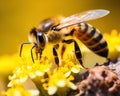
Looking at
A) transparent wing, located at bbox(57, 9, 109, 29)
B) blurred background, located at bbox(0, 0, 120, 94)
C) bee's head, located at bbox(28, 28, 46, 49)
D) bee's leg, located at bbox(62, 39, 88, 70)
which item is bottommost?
blurred background, located at bbox(0, 0, 120, 94)

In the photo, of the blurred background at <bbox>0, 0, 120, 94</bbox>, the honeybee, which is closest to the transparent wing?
the honeybee

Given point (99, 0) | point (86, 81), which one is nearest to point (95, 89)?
point (86, 81)

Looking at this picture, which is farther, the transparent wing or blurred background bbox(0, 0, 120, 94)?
blurred background bbox(0, 0, 120, 94)

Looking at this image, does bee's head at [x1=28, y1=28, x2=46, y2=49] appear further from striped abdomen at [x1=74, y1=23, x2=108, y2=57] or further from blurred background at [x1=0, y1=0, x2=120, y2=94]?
blurred background at [x1=0, y1=0, x2=120, y2=94]

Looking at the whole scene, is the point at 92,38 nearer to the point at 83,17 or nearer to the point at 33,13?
the point at 83,17

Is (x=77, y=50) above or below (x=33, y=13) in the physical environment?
above

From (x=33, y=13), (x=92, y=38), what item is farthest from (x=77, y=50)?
(x=33, y=13)

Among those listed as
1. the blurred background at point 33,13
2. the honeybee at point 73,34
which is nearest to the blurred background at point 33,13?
the blurred background at point 33,13

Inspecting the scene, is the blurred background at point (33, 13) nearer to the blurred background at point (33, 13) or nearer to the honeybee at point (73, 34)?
the blurred background at point (33, 13)
